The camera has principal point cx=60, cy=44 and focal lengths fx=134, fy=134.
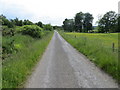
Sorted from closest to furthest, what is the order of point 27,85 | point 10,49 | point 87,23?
point 27,85
point 10,49
point 87,23

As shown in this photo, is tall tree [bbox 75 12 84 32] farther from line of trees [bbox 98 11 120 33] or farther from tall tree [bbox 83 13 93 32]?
line of trees [bbox 98 11 120 33]

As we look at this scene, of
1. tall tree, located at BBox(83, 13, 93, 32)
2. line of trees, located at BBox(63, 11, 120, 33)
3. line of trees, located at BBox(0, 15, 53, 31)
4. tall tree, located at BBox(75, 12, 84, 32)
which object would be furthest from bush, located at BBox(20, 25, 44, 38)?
tall tree, located at BBox(75, 12, 84, 32)

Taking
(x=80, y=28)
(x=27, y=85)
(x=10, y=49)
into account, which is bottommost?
(x=27, y=85)

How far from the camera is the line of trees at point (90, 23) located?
90.2 m

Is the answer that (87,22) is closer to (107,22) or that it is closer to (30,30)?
(107,22)

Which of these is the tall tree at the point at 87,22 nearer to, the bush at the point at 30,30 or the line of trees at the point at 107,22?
the line of trees at the point at 107,22

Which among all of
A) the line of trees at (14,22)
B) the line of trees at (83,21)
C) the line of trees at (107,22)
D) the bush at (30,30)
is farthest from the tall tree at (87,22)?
the bush at (30,30)

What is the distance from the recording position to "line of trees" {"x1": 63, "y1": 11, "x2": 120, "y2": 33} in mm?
90169

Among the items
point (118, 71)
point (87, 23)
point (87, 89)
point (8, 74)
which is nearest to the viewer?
point (87, 89)

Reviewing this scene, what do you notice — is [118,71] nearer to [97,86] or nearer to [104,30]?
[97,86]

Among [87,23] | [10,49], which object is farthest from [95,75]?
[87,23]

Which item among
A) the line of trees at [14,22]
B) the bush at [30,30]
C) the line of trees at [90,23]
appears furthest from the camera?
the line of trees at [90,23]

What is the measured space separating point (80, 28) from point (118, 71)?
332 ft

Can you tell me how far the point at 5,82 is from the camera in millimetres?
4844
